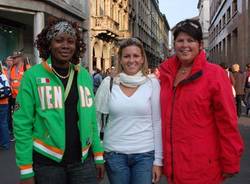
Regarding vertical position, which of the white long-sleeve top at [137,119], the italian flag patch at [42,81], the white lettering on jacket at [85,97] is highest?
the italian flag patch at [42,81]

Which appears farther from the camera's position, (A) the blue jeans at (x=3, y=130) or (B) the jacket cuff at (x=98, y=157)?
(A) the blue jeans at (x=3, y=130)

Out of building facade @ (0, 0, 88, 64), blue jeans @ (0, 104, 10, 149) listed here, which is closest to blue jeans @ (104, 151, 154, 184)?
blue jeans @ (0, 104, 10, 149)

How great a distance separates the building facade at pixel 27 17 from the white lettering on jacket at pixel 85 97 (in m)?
13.3

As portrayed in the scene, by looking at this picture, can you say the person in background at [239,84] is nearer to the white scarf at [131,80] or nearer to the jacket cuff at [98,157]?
the white scarf at [131,80]

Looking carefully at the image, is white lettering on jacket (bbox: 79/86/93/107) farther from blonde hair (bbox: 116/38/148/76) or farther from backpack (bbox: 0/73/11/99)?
backpack (bbox: 0/73/11/99)

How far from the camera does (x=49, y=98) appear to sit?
299cm

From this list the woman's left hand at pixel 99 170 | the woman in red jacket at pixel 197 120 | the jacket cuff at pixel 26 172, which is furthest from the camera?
the woman's left hand at pixel 99 170

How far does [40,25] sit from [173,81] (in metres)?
15.9

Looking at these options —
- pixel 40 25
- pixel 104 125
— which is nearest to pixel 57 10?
pixel 40 25

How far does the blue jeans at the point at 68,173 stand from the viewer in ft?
9.83

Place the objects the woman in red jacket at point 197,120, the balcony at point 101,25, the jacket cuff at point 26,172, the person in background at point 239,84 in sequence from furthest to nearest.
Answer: the balcony at point 101,25 < the person in background at point 239,84 < the woman in red jacket at point 197,120 < the jacket cuff at point 26,172

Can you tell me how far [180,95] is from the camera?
308 cm

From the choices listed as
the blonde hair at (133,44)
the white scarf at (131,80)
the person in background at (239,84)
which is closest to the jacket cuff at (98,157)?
the white scarf at (131,80)

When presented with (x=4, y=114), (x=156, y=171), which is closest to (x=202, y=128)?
(x=156, y=171)
